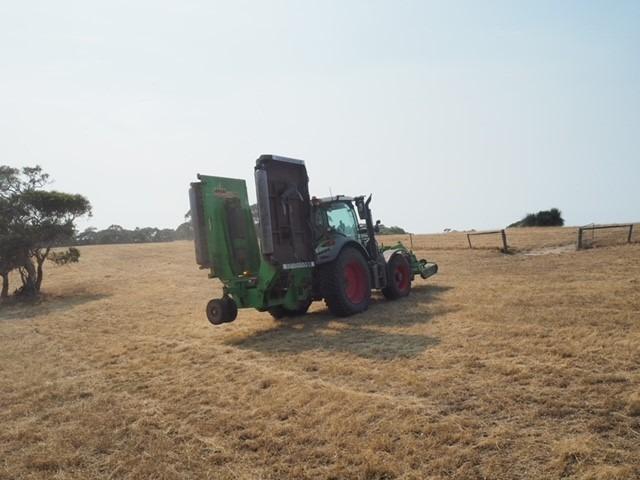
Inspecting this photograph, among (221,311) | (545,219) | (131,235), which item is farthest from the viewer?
(131,235)

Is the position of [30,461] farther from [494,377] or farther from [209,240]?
[209,240]

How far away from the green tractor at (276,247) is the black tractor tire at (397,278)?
2.96 ft

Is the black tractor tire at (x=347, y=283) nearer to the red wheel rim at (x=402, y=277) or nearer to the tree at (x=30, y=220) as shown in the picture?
the red wheel rim at (x=402, y=277)

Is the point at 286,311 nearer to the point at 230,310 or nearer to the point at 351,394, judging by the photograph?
the point at 230,310

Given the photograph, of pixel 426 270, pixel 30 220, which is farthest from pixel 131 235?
pixel 426 270

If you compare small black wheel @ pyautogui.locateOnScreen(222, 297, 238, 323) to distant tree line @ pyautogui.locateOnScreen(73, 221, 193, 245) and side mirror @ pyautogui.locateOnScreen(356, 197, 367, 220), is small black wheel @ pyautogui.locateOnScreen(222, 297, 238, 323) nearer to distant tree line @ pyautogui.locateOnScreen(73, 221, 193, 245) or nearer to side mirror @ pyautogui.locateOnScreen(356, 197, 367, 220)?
side mirror @ pyautogui.locateOnScreen(356, 197, 367, 220)

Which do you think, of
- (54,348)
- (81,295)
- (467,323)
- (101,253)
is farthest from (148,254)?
(467,323)

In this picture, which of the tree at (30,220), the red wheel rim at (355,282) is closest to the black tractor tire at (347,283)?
the red wheel rim at (355,282)

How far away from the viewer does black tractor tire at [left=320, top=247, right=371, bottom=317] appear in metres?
9.36

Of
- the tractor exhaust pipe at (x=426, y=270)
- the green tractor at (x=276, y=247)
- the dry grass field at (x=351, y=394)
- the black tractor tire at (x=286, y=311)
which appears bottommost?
the dry grass field at (x=351, y=394)

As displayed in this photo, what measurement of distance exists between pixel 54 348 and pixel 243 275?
3627 mm

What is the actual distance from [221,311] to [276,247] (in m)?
1.47

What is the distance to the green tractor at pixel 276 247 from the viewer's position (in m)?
8.76

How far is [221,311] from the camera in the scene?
8.66 meters
